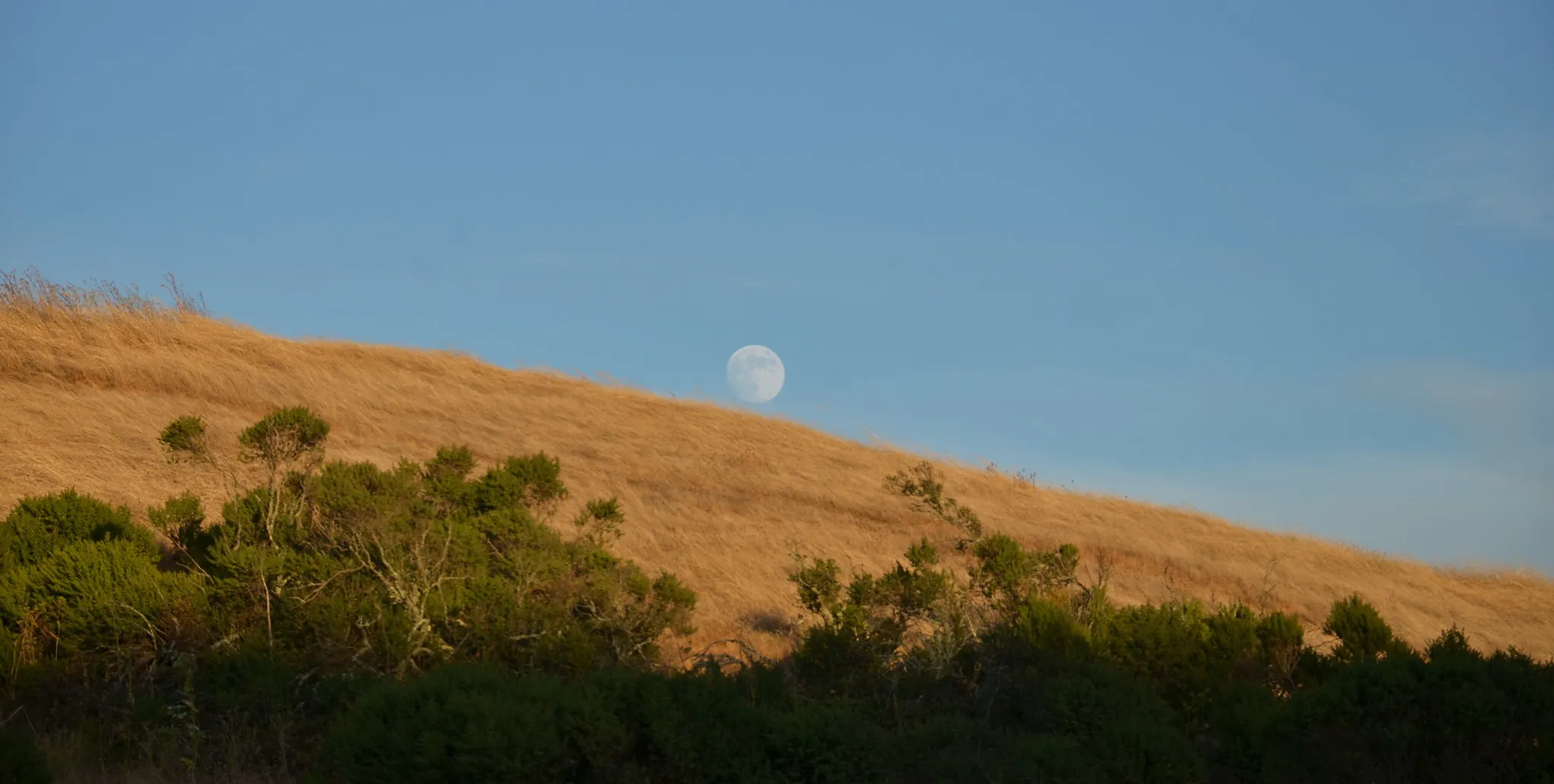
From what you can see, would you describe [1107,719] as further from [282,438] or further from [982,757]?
[282,438]

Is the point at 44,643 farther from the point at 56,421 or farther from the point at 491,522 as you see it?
the point at 56,421

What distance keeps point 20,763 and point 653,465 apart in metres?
17.6

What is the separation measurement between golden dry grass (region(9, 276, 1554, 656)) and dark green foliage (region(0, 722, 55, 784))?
10.0 meters

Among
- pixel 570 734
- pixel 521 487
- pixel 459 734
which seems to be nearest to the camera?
pixel 459 734

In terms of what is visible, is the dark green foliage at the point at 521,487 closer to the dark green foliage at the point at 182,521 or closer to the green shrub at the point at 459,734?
the dark green foliage at the point at 182,521

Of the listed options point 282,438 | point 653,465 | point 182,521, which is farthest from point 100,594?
point 653,465

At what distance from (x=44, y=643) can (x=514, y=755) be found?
7673 mm

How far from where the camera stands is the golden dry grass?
20859 millimetres

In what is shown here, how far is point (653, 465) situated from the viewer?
85.2 feet

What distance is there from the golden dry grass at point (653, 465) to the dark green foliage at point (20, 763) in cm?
1002

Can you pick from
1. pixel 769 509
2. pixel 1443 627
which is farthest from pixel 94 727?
pixel 1443 627

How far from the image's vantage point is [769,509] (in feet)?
80.9

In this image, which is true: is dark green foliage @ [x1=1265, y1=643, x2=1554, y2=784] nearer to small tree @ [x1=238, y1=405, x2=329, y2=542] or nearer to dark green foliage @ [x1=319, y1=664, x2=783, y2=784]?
dark green foliage @ [x1=319, y1=664, x2=783, y2=784]

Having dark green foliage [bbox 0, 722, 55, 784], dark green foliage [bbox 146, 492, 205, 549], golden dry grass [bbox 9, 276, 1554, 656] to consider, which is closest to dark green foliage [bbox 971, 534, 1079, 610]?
golden dry grass [bbox 9, 276, 1554, 656]
